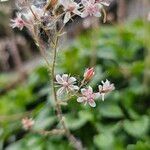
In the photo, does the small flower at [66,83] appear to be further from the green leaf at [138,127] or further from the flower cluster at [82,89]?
the green leaf at [138,127]

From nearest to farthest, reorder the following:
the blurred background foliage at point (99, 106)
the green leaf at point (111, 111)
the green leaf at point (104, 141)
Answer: the green leaf at point (104, 141) → the blurred background foliage at point (99, 106) → the green leaf at point (111, 111)

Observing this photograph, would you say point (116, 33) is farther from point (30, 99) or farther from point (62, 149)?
point (62, 149)

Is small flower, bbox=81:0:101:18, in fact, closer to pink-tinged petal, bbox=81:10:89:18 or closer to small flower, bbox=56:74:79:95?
pink-tinged petal, bbox=81:10:89:18

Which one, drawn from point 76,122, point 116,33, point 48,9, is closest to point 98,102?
point 76,122

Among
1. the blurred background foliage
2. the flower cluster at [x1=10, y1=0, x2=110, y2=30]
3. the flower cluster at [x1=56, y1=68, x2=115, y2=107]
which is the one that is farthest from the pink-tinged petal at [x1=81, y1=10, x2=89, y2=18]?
the blurred background foliage

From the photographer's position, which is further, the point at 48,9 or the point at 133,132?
the point at 133,132

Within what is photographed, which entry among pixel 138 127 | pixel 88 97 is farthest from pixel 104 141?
pixel 88 97

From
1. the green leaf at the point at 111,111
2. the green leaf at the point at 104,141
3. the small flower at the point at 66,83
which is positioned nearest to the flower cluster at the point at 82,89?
the small flower at the point at 66,83
